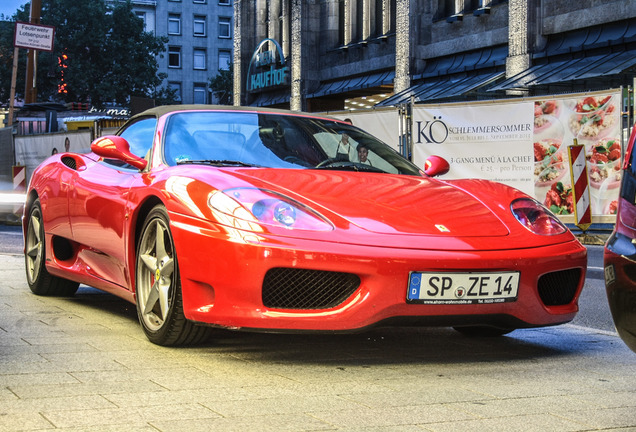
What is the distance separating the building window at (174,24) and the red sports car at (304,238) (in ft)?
249

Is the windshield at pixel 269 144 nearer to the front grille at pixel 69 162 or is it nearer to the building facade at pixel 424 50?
the front grille at pixel 69 162

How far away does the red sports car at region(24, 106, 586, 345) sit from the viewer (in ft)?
14.3

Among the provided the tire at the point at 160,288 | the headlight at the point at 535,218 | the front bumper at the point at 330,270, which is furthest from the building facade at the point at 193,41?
the front bumper at the point at 330,270

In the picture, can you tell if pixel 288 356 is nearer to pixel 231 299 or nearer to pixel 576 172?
pixel 231 299

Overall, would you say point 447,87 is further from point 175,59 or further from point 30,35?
point 175,59

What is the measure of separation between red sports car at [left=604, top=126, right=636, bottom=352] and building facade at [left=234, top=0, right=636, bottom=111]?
1802 cm

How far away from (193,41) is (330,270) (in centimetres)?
7836

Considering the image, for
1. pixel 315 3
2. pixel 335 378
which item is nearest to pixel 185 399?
pixel 335 378

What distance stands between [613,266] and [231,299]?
5.34ft

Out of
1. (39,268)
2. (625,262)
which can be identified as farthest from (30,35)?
(625,262)

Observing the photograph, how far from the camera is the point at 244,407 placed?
3588mm

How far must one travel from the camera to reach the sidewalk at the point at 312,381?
134 inches

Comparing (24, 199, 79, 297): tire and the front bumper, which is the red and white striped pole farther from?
the front bumper

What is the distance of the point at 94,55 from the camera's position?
63.2m
